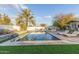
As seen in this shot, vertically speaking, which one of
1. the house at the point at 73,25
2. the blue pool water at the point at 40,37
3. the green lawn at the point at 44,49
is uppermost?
the house at the point at 73,25

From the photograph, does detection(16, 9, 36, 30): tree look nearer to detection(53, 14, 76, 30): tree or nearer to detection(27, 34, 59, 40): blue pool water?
detection(27, 34, 59, 40): blue pool water

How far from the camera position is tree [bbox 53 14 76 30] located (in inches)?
107

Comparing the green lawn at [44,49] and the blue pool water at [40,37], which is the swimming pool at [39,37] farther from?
the green lawn at [44,49]

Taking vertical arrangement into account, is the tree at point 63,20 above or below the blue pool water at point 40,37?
above

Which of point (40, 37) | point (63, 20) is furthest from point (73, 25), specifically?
point (40, 37)

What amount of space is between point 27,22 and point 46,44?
1.30 feet

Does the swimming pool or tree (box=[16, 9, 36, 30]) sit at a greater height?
tree (box=[16, 9, 36, 30])

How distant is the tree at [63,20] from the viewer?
8.89 ft

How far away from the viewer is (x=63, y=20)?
272cm

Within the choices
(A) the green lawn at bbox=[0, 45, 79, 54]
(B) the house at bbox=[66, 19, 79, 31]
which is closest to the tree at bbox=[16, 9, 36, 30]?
(A) the green lawn at bbox=[0, 45, 79, 54]

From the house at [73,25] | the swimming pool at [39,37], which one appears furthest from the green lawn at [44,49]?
the house at [73,25]

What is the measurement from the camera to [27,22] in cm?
272

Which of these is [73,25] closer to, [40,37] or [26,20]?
[40,37]
